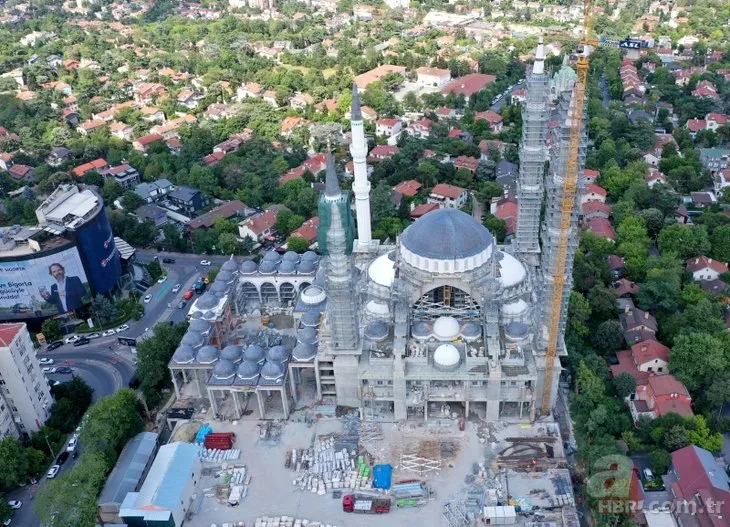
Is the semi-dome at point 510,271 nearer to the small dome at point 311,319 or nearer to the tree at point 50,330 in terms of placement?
the small dome at point 311,319

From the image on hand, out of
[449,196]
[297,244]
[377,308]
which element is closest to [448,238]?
[377,308]

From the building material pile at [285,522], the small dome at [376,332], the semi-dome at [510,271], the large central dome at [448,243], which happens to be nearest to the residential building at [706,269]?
the semi-dome at [510,271]

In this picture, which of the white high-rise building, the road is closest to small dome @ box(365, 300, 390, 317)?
the road

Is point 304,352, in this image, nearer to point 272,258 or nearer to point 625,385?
point 272,258

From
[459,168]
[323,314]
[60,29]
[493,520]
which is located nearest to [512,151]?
[459,168]

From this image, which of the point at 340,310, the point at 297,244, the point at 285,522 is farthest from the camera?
the point at 297,244

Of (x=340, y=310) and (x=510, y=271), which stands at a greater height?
(x=340, y=310)

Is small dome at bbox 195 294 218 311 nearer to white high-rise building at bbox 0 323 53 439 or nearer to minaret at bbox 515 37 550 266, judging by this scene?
white high-rise building at bbox 0 323 53 439
